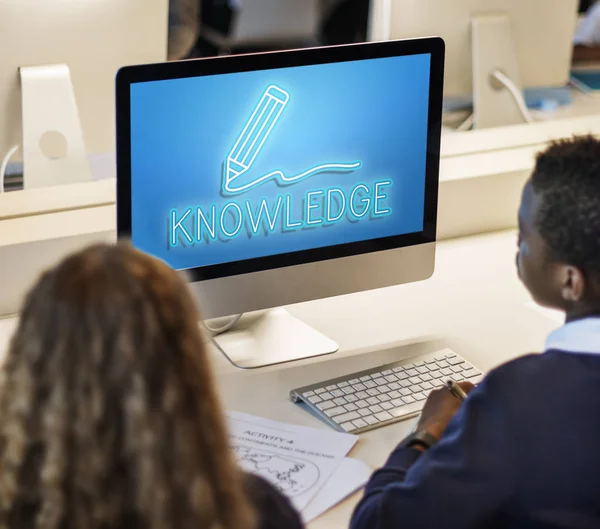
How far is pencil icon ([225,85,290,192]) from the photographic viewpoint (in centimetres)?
134

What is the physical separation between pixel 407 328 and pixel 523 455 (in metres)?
0.62

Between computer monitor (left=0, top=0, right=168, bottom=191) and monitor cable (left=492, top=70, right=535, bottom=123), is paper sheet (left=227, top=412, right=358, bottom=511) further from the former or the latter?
monitor cable (left=492, top=70, right=535, bottom=123)

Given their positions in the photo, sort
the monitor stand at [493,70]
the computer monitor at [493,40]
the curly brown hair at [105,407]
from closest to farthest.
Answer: the curly brown hair at [105,407] < the computer monitor at [493,40] < the monitor stand at [493,70]

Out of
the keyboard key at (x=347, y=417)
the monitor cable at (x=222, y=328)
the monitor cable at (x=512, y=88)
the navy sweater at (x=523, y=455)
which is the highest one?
the monitor cable at (x=512, y=88)

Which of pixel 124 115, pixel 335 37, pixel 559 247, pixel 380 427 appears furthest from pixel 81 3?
pixel 335 37

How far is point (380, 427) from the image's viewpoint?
1.30 metres

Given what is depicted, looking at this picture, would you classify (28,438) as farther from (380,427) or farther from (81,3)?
(81,3)

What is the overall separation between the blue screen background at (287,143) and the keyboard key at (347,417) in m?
0.26

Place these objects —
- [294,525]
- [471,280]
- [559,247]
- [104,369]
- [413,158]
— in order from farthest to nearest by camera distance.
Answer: [471,280], [413,158], [559,247], [294,525], [104,369]

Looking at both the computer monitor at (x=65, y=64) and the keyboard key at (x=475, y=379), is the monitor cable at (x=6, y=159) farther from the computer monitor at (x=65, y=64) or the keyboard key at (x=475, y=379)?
the keyboard key at (x=475, y=379)

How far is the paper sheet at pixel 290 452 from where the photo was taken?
3.78 ft

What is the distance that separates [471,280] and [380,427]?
53 cm

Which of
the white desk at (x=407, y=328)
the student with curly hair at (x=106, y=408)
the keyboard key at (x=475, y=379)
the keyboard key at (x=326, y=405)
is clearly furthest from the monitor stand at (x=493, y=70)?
the student with curly hair at (x=106, y=408)

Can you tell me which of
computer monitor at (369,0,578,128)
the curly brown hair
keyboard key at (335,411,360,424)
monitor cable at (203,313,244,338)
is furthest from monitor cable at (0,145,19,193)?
the curly brown hair
